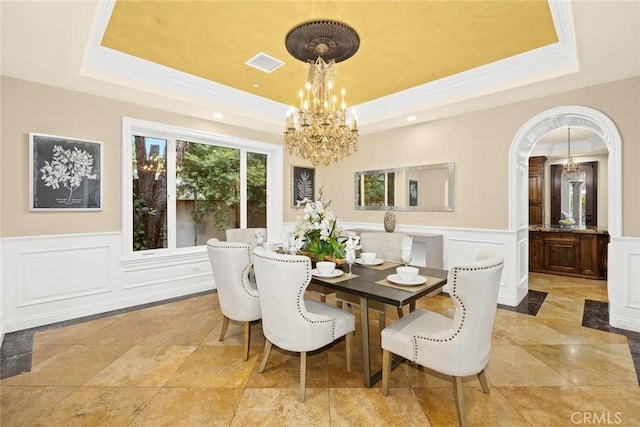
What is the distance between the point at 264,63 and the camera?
3387 millimetres

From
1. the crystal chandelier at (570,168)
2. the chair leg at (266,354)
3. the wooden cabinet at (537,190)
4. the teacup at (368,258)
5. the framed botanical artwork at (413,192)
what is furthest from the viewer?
the wooden cabinet at (537,190)

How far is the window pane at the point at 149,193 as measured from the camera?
13.3 ft

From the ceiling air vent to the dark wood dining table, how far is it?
7.88 ft

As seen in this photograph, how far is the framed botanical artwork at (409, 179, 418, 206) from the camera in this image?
4.78 metres

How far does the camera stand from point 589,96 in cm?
329

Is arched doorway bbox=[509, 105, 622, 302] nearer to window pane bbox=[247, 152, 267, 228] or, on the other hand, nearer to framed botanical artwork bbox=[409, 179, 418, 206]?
framed botanical artwork bbox=[409, 179, 418, 206]

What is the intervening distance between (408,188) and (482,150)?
1.19m

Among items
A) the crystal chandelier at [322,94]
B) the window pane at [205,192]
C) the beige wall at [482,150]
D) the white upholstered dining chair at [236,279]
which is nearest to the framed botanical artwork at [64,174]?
the window pane at [205,192]

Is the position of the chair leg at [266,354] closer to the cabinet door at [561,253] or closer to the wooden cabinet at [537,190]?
the cabinet door at [561,253]

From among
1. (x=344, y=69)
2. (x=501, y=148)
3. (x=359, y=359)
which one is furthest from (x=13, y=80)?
(x=501, y=148)

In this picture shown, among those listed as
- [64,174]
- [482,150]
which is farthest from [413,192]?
[64,174]

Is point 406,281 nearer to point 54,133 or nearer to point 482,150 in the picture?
point 482,150

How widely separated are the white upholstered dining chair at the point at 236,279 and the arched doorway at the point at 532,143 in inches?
131

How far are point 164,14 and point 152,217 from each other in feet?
8.57
